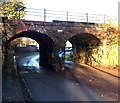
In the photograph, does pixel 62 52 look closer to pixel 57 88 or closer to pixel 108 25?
pixel 57 88

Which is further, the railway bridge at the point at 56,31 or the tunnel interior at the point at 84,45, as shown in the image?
the tunnel interior at the point at 84,45

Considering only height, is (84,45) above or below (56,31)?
below

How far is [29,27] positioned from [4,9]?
8.12 meters

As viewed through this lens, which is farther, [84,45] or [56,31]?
[84,45]

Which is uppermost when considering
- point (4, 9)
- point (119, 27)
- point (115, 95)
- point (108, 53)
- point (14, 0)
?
point (14, 0)

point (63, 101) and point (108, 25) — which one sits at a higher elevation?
point (108, 25)

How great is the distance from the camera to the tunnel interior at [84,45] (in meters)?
17.6

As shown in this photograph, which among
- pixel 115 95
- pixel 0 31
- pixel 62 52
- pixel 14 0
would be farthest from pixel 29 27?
pixel 14 0

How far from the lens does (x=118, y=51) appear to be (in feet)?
57.1

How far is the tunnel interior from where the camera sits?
1764 centimetres

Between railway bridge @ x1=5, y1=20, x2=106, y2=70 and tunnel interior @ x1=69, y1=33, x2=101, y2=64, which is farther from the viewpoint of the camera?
tunnel interior @ x1=69, y1=33, x2=101, y2=64

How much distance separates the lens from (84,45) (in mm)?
20422

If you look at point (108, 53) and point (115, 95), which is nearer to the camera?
point (115, 95)

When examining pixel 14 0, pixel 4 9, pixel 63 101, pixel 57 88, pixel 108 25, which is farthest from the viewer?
pixel 14 0
